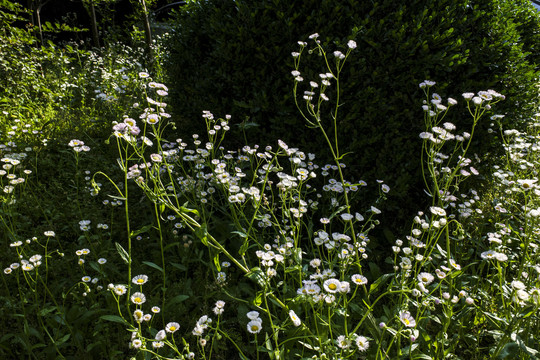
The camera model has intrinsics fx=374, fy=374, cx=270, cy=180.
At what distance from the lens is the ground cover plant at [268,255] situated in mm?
1736

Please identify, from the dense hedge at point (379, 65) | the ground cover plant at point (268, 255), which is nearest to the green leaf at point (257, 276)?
the ground cover plant at point (268, 255)

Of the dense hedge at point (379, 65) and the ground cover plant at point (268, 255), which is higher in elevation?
the dense hedge at point (379, 65)

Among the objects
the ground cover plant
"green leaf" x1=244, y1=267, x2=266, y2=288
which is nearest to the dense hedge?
the ground cover plant

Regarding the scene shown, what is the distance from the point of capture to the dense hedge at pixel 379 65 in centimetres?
262

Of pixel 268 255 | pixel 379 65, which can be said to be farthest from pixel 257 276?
pixel 379 65

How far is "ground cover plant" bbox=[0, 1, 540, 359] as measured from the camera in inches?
68.4

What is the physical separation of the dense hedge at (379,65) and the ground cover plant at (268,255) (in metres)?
0.10

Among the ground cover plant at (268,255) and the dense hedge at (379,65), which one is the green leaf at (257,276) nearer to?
the ground cover plant at (268,255)

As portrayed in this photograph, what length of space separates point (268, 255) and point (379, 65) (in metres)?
1.68

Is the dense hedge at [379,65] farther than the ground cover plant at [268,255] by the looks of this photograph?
Yes

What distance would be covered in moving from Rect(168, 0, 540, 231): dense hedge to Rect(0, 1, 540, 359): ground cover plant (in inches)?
4.0

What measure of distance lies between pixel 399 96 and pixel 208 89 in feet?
5.25

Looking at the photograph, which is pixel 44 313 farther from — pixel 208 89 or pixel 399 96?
pixel 399 96

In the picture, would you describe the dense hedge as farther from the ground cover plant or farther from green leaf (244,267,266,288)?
green leaf (244,267,266,288)
